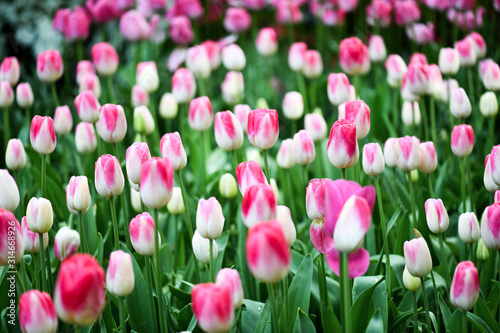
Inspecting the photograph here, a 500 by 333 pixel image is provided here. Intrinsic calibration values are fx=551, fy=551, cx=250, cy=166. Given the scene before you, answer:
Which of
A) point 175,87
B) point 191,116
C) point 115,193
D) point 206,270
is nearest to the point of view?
point 115,193

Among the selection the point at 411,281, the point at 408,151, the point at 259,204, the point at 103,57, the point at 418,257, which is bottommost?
the point at 411,281

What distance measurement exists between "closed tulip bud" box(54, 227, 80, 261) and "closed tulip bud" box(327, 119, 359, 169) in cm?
62

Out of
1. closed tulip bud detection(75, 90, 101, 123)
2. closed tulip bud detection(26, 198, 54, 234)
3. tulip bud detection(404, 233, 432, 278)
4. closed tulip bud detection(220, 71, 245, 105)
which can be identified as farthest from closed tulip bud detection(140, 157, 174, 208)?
closed tulip bud detection(220, 71, 245, 105)

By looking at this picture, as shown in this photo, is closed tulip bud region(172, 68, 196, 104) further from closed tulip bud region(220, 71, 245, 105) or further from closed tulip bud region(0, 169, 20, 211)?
closed tulip bud region(0, 169, 20, 211)

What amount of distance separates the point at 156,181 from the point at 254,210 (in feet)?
0.59

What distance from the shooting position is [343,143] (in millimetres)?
1138

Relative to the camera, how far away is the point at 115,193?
1.20 metres

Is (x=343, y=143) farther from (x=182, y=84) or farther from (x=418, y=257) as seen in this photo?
(x=182, y=84)

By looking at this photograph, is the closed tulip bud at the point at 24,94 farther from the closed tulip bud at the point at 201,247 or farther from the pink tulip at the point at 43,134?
the closed tulip bud at the point at 201,247

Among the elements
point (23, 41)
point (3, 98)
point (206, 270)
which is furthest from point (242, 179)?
point (23, 41)

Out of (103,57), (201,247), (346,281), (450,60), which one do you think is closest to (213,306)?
(346,281)

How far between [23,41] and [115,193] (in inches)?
107

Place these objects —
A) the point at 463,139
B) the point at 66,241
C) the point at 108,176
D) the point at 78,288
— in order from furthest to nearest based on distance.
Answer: the point at 463,139, the point at 66,241, the point at 108,176, the point at 78,288

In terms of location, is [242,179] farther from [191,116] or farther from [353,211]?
[191,116]
